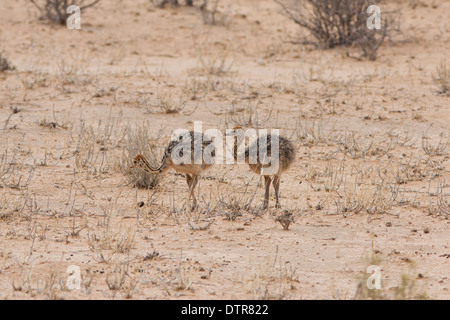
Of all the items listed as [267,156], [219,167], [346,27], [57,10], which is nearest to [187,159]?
[267,156]

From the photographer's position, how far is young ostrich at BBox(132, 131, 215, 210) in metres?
6.68

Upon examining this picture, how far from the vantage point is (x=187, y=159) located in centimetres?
669

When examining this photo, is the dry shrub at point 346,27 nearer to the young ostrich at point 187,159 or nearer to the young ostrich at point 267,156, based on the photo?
the young ostrich at point 267,156

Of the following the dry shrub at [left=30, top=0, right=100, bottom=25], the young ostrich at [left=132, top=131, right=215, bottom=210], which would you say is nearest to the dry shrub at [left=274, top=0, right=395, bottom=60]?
the dry shrub at [left=30, top=0, right=100, bottom=25]

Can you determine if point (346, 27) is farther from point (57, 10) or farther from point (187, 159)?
point (187, 159)

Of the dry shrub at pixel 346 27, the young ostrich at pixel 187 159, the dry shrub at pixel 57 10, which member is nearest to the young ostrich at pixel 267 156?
the young ostrich at pixel 187 159

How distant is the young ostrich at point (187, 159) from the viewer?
6.68 metres

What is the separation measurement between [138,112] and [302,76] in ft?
10.8

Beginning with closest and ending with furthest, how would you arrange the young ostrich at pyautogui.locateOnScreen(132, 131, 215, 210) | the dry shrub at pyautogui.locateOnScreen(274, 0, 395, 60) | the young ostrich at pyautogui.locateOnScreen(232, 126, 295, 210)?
the young ostrich at pyautogui.locateOnScreen(132, 131, 215, 210)
the young ostrich at pyautogui.locateOnScreen(232, 126, 295, 210)
the dry shrub at pyautogui.locateOnScreen(274, 0, 395, 60)

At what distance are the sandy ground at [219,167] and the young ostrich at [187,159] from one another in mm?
259

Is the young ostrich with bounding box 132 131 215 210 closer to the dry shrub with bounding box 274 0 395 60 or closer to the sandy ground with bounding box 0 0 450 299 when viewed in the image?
the sandy ground with bounding box 0 0 450 299

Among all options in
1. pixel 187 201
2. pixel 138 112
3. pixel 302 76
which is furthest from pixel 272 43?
pixel 187 201

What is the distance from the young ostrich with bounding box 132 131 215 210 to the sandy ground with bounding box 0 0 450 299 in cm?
26

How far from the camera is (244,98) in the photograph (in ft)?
35.8
